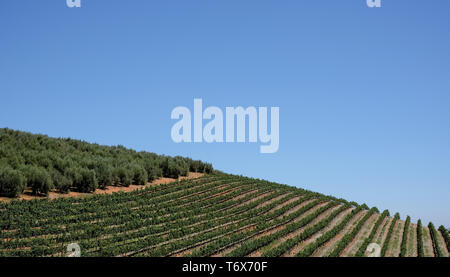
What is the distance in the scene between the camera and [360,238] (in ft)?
77.8

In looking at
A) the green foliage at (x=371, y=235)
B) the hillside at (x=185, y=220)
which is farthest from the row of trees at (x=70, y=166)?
the green foliage at (x=371, y=235)

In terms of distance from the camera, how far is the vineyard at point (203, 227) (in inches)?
671

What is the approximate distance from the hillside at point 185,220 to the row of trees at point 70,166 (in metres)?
0.13

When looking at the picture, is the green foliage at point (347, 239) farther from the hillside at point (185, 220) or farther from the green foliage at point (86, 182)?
the green foliage at point (86, 182)

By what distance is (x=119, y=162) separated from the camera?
32.4 metres

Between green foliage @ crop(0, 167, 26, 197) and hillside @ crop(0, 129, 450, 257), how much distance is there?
0.67 feet

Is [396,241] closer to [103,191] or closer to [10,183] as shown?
[103,191]

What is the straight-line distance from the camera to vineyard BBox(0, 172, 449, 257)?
17.0 metres

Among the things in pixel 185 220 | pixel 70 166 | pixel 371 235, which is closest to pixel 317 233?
pixel 371 235

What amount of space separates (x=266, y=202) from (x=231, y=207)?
387 cm

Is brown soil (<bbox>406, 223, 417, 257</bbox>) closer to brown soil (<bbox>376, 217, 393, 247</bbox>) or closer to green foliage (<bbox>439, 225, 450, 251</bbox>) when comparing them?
brown soil (<bbox>376, 217, 393, 247</bbox>)
